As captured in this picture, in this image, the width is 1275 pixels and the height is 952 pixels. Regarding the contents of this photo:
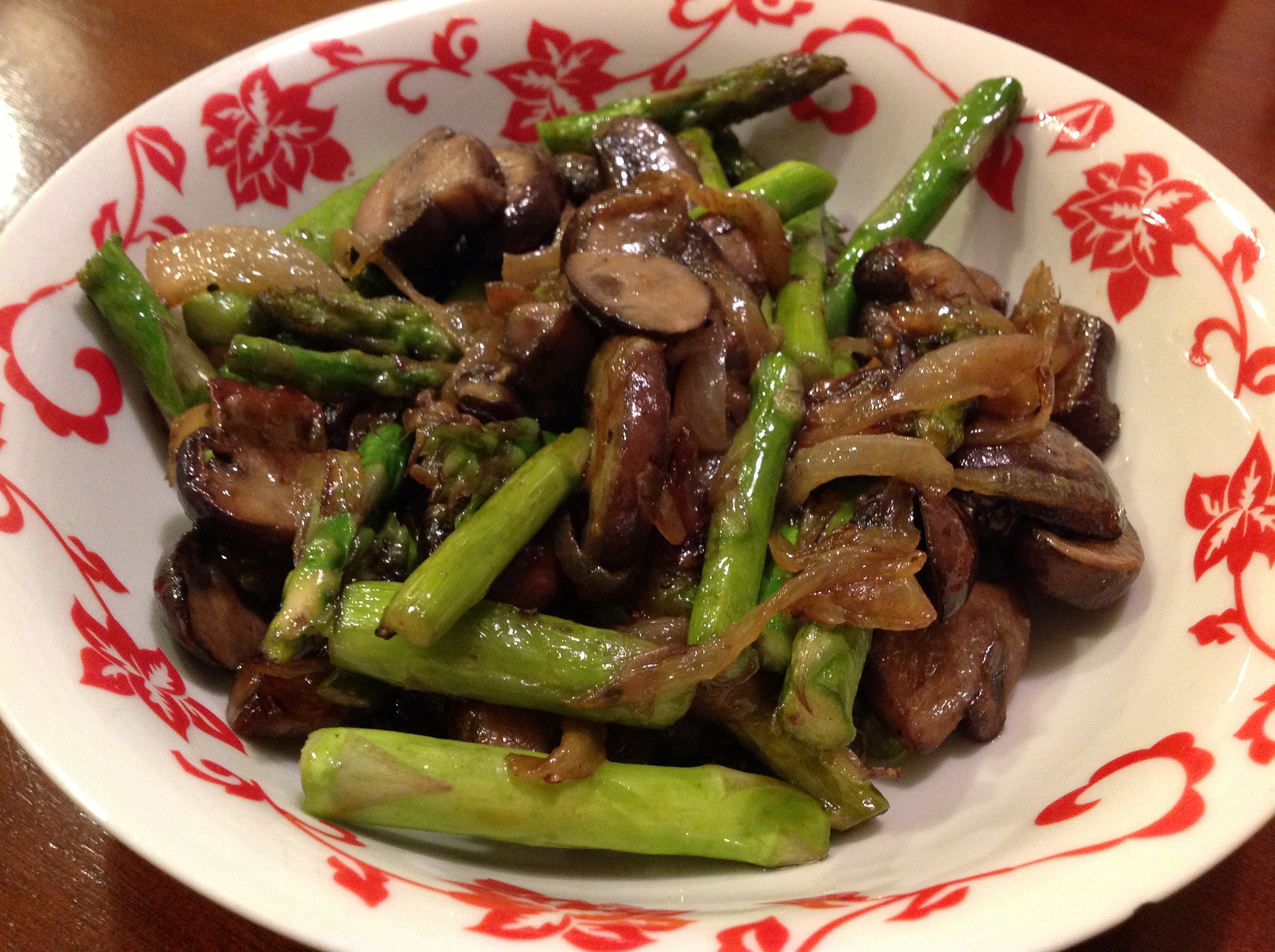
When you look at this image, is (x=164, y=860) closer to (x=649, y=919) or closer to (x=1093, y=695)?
(x=649, y=919)

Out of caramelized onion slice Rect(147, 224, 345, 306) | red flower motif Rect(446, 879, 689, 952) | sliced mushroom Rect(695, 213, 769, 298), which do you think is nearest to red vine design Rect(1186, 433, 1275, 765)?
sliced mushroom Rect(695, 213, 769, 298)

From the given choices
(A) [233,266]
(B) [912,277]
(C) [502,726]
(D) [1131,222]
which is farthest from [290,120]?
(D) [1131,222]

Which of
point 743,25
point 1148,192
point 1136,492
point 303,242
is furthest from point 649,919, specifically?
point 743,25

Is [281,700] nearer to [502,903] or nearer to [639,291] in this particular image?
[502,903]

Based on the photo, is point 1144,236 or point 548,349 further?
point 1144,236

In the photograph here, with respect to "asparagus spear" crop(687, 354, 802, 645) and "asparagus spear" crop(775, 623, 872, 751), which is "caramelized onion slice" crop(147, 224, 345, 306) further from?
"asparagus spear" crop(775, 623, 872, 751)

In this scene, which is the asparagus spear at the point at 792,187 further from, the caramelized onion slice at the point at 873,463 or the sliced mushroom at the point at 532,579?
the sliced mushroom at the point at 532,579
